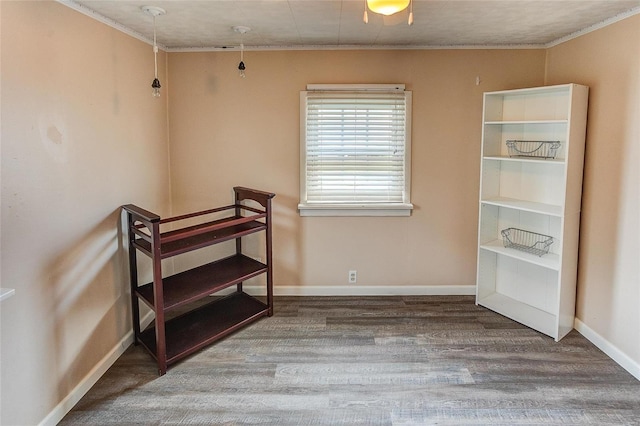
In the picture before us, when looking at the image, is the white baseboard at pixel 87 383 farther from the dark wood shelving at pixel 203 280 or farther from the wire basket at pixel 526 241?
the wire basket at pixel 526 241

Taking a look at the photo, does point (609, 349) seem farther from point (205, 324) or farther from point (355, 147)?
point (205, 324)

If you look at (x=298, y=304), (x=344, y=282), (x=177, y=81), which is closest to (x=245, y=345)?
(x=298, y=304)

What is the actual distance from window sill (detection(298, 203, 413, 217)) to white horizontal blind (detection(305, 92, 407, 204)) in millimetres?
52

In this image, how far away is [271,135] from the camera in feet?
12.0

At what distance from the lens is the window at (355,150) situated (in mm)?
3592

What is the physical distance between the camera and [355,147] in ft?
12.0

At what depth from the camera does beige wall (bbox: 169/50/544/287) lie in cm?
357

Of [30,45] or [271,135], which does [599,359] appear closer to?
[271,135]

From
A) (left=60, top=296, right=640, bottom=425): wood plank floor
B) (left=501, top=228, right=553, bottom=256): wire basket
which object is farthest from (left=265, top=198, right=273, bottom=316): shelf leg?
(left=501, top=228, right=553, bottom=256): wire basket

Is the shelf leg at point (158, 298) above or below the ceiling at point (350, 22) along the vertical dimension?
below

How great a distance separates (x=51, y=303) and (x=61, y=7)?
151cm

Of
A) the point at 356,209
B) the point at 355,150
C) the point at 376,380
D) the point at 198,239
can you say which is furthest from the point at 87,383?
A: the point at 355,150

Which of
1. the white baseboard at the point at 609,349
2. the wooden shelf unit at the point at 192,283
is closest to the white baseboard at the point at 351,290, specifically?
the wooden shelf unit at the point at 192,283

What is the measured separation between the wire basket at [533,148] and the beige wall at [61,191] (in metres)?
2.87
